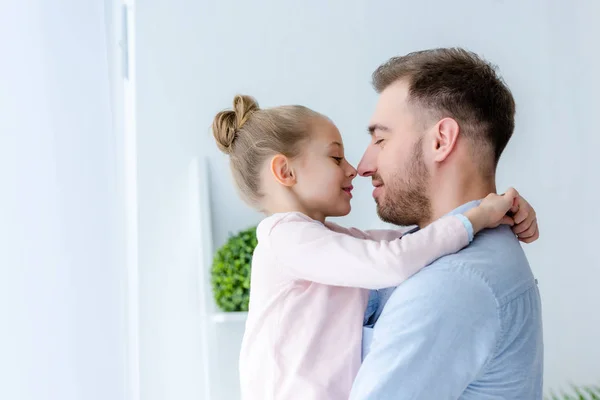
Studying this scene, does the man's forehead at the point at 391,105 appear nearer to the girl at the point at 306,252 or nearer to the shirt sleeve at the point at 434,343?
the girl at the point at 306,252

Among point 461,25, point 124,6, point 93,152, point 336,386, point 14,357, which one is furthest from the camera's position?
point 461,25

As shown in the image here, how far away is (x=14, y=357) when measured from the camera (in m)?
1.74

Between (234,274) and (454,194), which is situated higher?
(454,194)

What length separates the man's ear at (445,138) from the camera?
1.47m

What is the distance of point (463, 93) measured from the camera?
4.95 ft

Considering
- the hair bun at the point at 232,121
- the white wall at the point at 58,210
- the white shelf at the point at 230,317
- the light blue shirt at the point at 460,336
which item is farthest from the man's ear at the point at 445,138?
the white shelf at the point at 230,317

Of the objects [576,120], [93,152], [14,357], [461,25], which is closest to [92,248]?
[93,152]

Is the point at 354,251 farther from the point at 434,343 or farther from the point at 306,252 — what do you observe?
the point at 434,343

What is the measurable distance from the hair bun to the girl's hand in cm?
64

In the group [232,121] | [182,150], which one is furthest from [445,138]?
[182,150]

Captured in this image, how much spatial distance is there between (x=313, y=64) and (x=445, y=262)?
1.62 metres

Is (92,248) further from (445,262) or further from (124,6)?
(445,262)

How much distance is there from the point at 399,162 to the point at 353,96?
1.30m

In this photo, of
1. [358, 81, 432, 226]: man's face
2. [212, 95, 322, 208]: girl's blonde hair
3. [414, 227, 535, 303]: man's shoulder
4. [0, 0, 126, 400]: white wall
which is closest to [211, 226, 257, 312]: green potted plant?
[0, 0, 126, 400]: white wall
